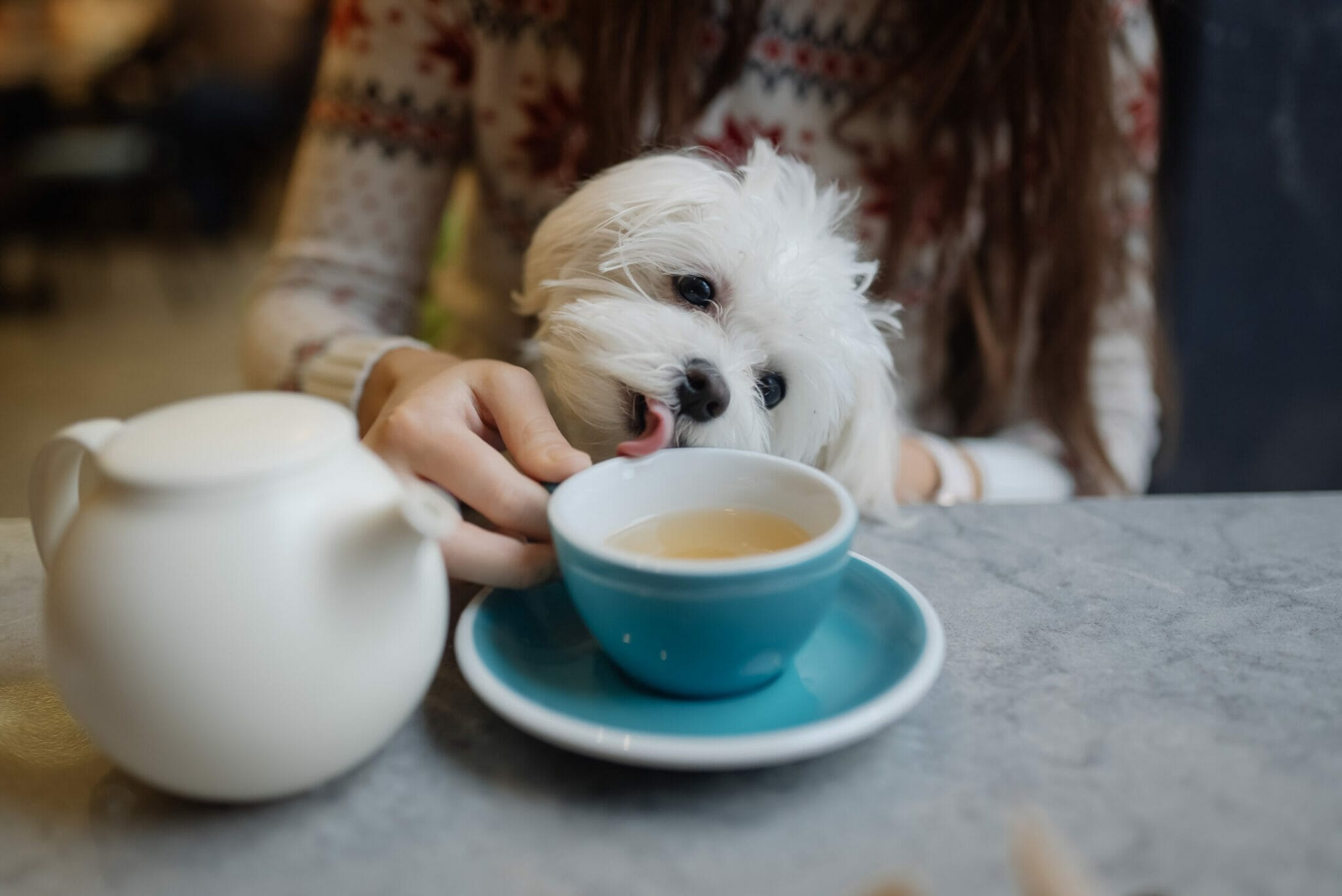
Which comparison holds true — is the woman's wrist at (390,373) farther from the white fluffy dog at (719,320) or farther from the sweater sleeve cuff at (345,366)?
the white fluffy dog at (719,320)

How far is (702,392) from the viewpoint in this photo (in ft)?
2.53

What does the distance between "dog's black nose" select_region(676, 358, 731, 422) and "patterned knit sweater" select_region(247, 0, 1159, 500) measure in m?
0.54

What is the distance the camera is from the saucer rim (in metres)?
0.50

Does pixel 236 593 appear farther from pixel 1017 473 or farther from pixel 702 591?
pixel 1017 473

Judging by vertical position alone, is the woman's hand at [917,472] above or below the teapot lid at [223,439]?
below

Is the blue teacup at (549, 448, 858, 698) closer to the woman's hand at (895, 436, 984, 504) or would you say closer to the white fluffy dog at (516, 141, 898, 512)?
the white fluffy dog at (516, 141, 898, 512)

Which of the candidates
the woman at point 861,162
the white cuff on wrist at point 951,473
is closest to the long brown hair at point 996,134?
the woman at point 861,162

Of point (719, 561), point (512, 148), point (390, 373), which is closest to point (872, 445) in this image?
point (719, 561)

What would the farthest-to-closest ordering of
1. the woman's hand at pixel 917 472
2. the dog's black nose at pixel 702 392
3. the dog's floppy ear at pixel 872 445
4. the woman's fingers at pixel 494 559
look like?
1. the woman's hand at pixel 917 472
2. the dog's floppy ear at pixel 872 445
3. the dog's black nose at pixel 702 392
4. the woman's fingers at pixel 494 559

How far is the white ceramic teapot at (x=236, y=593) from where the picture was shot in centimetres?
45

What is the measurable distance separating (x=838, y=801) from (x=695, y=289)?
46 cm

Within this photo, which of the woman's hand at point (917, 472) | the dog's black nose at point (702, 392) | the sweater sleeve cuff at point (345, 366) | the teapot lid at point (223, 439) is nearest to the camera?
the teapot lid at point (223, 439)

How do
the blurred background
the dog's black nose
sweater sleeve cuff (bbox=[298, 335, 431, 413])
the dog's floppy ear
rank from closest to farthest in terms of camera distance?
the dog's black nose, the dog's floppy ear, sweater sleeve cuff (bbox=[298, 335, 431, 413]), the blurred background

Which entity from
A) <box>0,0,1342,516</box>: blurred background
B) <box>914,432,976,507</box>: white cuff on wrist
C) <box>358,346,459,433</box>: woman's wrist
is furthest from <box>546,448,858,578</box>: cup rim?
<box>0,0,1342,516</box>: blurred background
